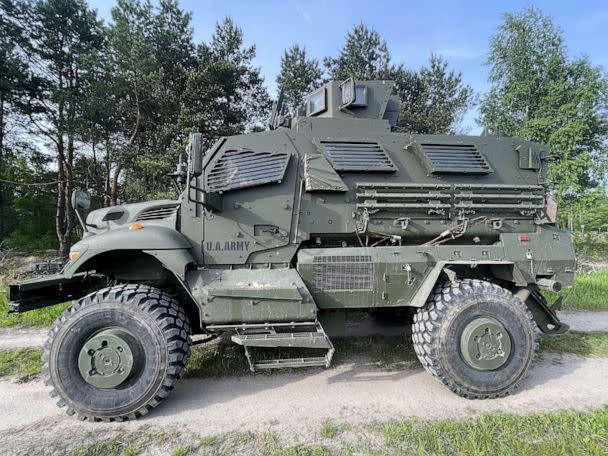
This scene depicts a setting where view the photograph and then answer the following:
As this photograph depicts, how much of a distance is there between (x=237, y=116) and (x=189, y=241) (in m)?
13.2

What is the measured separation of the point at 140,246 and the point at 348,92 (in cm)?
320

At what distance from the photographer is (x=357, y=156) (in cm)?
429

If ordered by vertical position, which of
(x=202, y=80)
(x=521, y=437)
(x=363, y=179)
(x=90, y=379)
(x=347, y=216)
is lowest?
(x=521, y=437)

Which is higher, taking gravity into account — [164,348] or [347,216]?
[347,216]

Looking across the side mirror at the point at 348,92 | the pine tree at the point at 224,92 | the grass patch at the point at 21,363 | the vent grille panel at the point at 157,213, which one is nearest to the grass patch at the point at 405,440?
the grass patch at the point at 21,363

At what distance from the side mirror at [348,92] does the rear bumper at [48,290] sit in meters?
3.93

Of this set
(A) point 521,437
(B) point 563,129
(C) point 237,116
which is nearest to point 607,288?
(A) point 521,437

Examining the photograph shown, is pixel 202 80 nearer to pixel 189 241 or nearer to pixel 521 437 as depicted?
pixel 189 241

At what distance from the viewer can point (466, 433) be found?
10.2ft

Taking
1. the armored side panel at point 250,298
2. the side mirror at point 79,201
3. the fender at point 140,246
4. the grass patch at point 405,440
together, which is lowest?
the grass patch at point 405,440

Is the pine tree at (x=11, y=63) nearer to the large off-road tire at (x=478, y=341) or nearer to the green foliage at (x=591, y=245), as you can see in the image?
the large off-road tire at (x=478, y=341)

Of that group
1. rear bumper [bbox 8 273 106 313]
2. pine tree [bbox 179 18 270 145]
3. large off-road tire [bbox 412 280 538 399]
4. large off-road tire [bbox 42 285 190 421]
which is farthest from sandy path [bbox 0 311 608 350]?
pine tree [bbox 179 18 270 145]

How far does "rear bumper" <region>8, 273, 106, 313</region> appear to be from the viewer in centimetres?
378

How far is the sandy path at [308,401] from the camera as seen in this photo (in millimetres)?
3369
